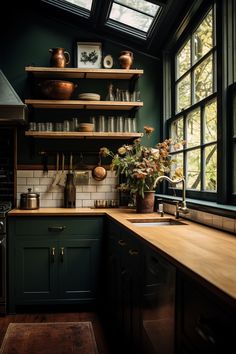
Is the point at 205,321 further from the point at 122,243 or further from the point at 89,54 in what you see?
the point at 89,54

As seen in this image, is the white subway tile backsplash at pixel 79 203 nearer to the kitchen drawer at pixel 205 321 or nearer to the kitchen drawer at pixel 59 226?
the kitchen drawer at pixel 59 226

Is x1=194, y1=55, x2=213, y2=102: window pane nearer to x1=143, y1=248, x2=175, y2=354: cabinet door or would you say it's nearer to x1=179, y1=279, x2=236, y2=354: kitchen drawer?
x1=143, y1=248, x2=175, y2=354: cabinet door

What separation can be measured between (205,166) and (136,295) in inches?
52.1

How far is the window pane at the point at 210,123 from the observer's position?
122 inches

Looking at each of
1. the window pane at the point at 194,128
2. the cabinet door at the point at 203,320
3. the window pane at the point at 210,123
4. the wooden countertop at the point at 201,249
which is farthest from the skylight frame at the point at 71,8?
the cabinet door at the point at 203,320

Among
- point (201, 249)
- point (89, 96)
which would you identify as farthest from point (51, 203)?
point (201, 249)

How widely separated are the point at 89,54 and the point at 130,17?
57cm

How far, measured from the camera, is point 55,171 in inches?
174

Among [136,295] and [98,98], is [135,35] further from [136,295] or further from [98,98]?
[136,295]

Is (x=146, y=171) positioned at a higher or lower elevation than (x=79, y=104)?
lower

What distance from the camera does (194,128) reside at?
11.8ft

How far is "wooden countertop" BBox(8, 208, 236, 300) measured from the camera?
1297 millimetres

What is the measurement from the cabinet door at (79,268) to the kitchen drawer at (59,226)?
8 cm

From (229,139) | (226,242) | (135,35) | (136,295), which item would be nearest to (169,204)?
(229,139)
